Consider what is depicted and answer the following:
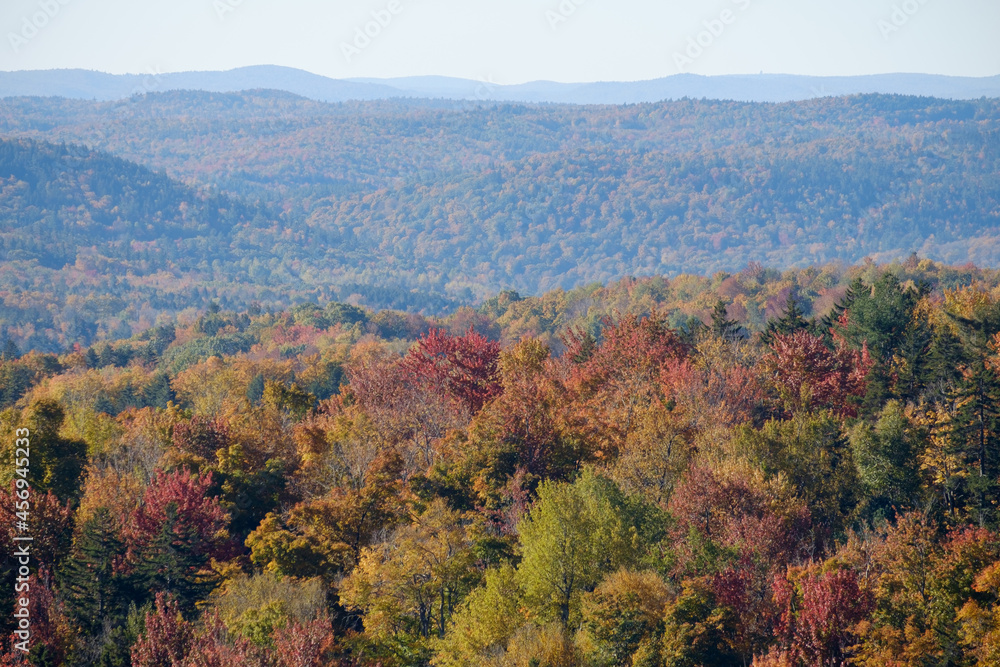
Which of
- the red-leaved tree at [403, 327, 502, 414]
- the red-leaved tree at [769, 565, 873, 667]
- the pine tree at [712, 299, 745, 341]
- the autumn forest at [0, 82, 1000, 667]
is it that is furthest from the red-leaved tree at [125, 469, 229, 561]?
the pine tree at [712, 299, 745, 341]

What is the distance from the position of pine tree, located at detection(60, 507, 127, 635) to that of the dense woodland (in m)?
0.12

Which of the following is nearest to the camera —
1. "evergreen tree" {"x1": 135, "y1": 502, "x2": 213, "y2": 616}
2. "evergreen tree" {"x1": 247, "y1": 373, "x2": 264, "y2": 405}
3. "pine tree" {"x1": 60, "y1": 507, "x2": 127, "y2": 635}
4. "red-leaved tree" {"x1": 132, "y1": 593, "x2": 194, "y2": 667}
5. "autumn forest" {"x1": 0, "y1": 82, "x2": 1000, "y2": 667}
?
"red-leaved tree" {"x1": 132, "y1": 593, "x2": 194, "y2": 667}

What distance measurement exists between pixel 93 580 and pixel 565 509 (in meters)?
19.1

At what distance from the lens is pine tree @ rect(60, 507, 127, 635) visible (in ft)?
126

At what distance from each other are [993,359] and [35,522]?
157ft

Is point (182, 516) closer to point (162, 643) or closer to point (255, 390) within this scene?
point (162, 643)

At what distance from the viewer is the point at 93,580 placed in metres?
39.1

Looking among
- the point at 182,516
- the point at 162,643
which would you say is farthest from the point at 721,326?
the point at 162,643

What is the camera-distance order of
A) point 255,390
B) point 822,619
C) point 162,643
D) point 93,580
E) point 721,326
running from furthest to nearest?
point 255,390 < point 721,326 < point 93,580 < point 822,619 < point 162,643

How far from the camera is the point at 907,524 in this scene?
38.7m

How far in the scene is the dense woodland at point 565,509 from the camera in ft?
108

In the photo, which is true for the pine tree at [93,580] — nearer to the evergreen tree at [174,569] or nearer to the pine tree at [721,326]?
the evergreen tree at [174,569]

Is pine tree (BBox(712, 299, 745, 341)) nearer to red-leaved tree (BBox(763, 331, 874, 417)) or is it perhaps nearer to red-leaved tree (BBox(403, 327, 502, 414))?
red-leaved tree (BBox(763, 331, 874, 417))

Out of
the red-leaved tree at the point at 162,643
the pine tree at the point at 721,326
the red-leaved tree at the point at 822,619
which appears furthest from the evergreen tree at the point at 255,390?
the red-leaved tree at the point at 822,619
